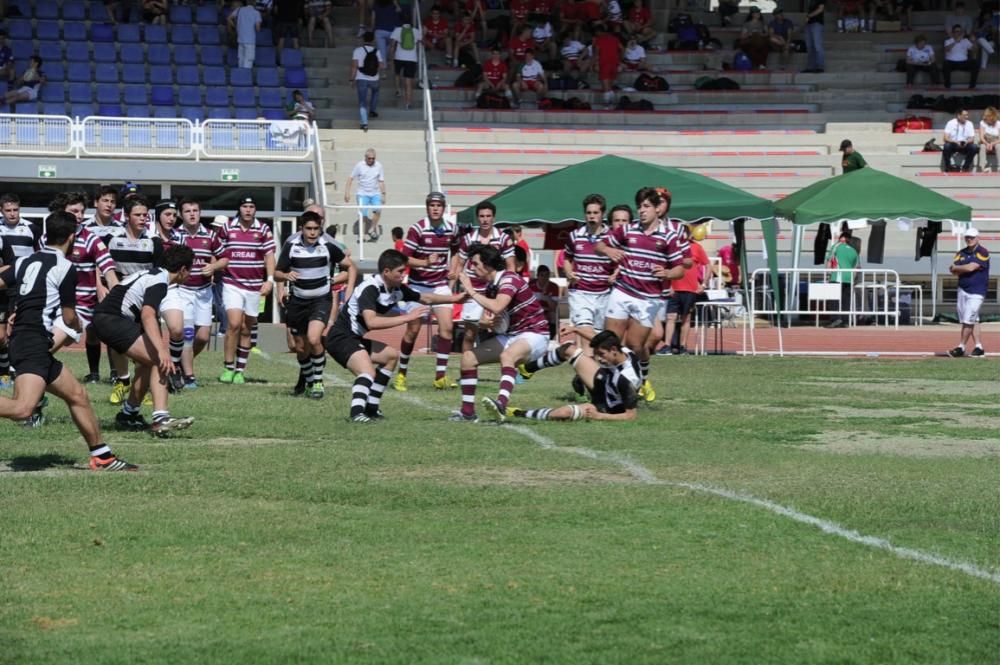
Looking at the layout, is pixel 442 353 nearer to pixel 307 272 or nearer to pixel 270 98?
pixel 307 272

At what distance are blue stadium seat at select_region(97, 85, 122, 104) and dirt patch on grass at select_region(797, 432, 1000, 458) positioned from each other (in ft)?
83.2

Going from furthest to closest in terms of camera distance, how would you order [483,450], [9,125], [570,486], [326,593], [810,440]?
[9,125], [810,440], [483,450], [570,486], [326,593]

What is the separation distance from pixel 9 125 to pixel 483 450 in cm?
2191

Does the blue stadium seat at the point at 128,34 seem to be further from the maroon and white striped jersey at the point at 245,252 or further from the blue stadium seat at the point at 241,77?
the maroon and white striped jersey at the point at 245,252

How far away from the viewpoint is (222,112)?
3619 centimetres

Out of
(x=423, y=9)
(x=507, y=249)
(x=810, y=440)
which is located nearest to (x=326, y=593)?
(x=810, y=440)

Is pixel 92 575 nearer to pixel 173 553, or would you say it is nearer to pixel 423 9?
pixel 173 553

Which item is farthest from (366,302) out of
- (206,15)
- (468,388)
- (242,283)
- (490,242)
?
(206,15)

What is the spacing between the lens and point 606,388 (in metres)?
14.2

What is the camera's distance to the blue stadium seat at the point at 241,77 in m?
37.0

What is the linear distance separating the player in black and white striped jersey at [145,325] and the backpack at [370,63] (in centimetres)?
2355

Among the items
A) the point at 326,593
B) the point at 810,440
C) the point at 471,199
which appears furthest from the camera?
the point at 471,199

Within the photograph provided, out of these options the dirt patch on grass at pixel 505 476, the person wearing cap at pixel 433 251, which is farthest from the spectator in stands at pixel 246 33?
the dirt patch on grass at pixel 505 476

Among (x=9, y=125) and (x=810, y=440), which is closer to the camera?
(x=810, y=440)
